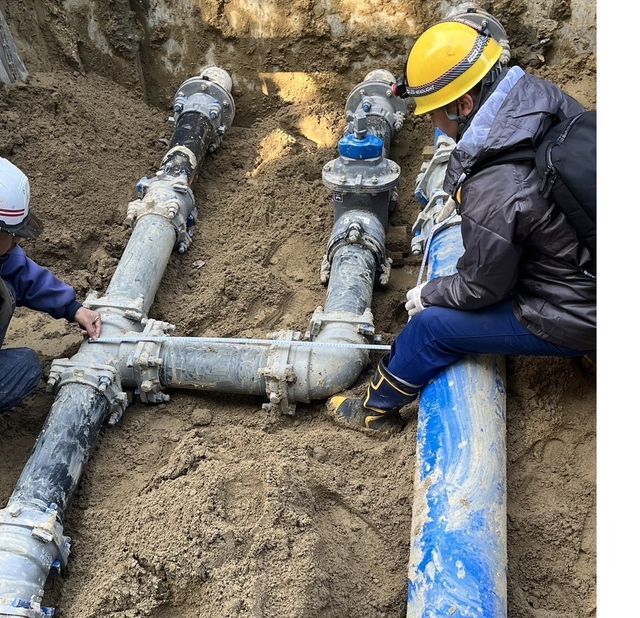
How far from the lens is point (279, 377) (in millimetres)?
3426

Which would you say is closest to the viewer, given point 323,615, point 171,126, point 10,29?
point 323,615

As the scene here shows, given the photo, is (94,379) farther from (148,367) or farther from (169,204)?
(169,204)

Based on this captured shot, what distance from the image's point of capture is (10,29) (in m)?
5.23

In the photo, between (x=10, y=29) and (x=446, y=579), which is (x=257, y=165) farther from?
(x=446, y=579)

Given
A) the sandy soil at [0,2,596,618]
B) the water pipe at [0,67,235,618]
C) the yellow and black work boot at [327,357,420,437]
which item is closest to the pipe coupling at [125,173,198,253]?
the water pipe at [0,67,235,618]

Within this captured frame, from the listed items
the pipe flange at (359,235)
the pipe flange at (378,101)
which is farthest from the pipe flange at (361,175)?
the pipe flange at (378,101)

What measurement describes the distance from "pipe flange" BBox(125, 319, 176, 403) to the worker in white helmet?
251 millimetres

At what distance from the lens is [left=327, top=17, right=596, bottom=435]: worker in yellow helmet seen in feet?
8.49

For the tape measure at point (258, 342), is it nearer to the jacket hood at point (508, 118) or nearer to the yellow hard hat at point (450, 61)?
the jacket hood at point (508, 118)

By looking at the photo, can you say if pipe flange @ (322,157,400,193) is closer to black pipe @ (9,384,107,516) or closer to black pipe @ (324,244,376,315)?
black pipe @ (324,244,376,315)

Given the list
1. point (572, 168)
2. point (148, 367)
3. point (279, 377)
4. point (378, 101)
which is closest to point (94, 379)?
point (148, 367)

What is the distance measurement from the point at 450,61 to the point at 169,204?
84.0 inches
